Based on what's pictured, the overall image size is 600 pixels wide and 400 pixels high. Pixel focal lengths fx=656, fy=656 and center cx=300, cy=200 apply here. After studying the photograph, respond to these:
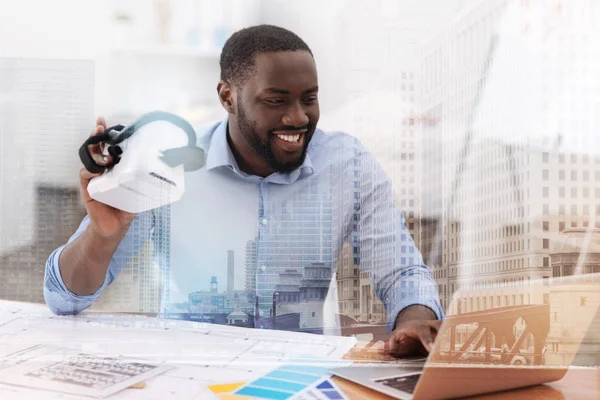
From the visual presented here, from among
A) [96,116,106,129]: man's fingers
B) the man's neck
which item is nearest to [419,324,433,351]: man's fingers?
the man's neck

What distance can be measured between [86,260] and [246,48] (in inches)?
25.2

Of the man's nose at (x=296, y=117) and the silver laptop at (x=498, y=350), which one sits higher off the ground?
the man's nose at (x=296, y=117)

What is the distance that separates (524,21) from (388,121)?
424mm

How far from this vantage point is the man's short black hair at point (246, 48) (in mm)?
1553

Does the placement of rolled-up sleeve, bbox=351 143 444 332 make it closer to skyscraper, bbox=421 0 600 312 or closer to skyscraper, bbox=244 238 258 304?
skyscraper, bbox=421 0 600 312

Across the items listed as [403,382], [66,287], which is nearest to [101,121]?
[66,287]

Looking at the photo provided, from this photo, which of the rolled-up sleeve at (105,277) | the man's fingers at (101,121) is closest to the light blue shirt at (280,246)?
the rolled-up sleeve at (105,277)

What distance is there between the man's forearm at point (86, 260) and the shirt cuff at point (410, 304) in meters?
0.69

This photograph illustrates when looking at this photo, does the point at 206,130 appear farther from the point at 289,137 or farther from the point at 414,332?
the point at 414,332

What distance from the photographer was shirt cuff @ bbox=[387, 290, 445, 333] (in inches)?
64.1

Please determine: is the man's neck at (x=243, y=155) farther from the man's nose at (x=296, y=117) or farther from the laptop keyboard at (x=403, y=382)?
the laptop keyboard at (x=403, y=382)

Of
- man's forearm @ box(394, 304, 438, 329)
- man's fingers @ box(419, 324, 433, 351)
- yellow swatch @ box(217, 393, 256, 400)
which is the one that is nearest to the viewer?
yellow swatch @ box(217, 393, 256, 400)

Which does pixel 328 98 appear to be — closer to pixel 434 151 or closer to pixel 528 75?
pixel 434 151

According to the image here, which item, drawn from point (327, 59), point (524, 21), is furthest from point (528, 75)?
point (327, 59)
